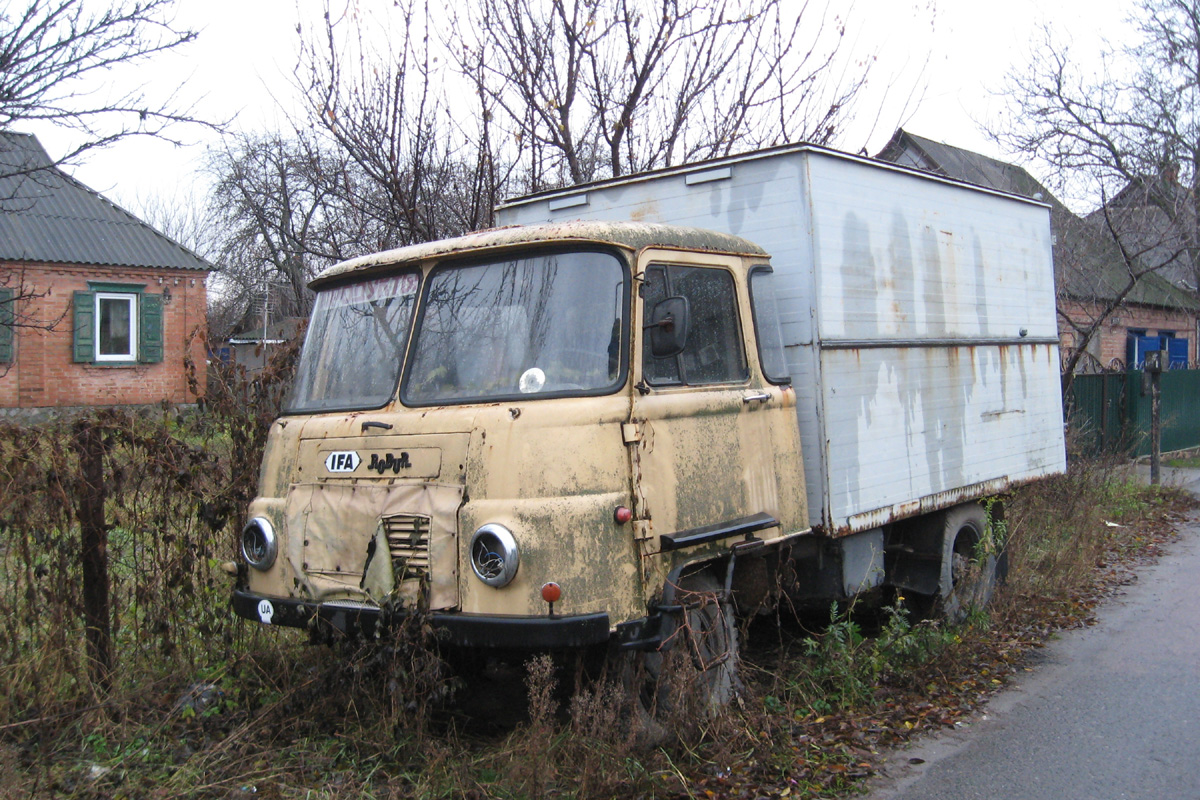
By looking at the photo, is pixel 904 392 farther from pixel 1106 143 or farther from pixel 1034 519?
pixel 1106 143

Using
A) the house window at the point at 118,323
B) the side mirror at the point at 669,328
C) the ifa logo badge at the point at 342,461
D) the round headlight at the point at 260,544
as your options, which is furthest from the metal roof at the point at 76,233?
the side mirror at the point at 669,328

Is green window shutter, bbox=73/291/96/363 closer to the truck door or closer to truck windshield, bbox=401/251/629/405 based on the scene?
truck windshield, bbox=401/251/629/405

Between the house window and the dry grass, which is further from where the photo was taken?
the house window

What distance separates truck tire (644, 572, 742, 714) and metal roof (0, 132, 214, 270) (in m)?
17.9

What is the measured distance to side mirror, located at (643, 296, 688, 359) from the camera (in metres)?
4.45

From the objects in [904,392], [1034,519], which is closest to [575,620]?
[904,392]

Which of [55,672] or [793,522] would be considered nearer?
[55,672]

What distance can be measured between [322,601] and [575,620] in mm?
1244

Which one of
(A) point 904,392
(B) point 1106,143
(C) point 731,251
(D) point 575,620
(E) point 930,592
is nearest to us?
(D) point 575,620

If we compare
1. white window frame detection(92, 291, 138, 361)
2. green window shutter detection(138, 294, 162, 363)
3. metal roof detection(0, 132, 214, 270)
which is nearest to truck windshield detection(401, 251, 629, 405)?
metal roof detection(0, 132, 214, 270)

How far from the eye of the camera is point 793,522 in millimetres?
5383

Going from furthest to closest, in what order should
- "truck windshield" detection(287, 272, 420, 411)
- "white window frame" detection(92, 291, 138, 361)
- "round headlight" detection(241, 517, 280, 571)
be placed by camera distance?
"white window frame" detection(92, 291, 138, 361)
"truck windshield" detection(287, 272, 420, 411)
"round headlight" detection(241, 517, 280, 571)

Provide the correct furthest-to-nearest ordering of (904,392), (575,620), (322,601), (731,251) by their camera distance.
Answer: (904,392), (731,251), (322,601), (575,620)

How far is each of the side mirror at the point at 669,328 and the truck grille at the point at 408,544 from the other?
1.26 meters
